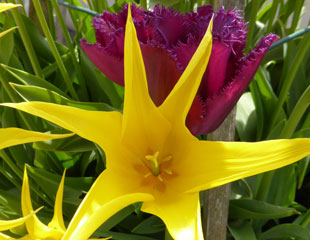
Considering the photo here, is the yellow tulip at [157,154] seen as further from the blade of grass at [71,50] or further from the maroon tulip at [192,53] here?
the blade of grass at [71,50]

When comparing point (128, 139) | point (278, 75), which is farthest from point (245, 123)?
point (128, 139)

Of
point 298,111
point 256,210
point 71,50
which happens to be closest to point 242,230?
point 256,210

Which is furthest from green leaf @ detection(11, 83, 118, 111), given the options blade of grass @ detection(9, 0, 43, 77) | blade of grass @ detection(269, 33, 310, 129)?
blade of grass @ detection(269, 33, 310, 129)

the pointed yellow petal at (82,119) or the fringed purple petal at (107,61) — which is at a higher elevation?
the fringed purple petal at (107,61)

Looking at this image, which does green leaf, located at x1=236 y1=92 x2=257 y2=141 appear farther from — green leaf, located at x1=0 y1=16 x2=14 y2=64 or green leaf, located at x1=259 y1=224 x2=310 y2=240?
green leaf, located at x1=0 y1=16 x2=14 y2=64

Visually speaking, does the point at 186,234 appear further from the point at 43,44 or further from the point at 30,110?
the point at 43,44

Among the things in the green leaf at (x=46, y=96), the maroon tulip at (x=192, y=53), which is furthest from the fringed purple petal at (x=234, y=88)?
the green leaf at (x=46, y=96)

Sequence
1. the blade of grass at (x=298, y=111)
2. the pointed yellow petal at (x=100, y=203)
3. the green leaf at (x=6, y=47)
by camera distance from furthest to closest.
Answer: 1. the green leaf at (x=6, y=47)
2. the blade of grass at (x=298, y=111)
3. the pointed yellow petal at (x=100, y=203)
